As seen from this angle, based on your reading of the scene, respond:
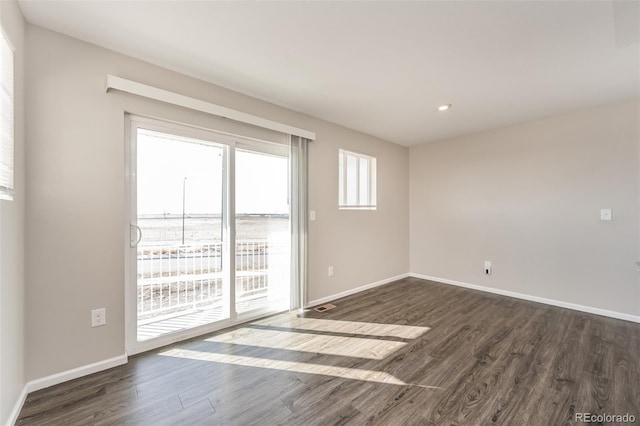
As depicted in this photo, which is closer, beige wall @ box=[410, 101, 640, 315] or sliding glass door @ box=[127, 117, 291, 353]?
sliding glass door @ box=[127, 117, 291, 353]

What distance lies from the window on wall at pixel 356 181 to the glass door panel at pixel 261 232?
3.30ft

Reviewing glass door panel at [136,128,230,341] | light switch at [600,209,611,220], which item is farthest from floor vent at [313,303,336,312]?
light switch at [600,209,611,220]

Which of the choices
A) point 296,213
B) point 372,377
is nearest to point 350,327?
point 372,377

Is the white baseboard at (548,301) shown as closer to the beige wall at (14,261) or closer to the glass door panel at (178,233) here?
the glass door panel at (178,233)

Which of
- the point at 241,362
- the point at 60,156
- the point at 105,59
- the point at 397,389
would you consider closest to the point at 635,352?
the point at 397,389

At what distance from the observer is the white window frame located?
1.37m

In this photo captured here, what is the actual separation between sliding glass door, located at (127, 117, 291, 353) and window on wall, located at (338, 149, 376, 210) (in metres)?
1.01

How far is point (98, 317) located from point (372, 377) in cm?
213

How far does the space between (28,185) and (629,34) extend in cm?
430

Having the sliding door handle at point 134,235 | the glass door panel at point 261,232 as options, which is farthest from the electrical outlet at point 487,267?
the sliding door handle at point 134,235

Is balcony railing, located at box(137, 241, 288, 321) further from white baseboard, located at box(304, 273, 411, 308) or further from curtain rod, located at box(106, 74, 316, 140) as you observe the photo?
curtain rod, located at box(106, 74, 316, 140)

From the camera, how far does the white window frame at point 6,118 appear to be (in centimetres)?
137

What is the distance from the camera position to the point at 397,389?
184 cm

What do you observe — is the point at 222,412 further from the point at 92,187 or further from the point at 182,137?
the point at 182,137
